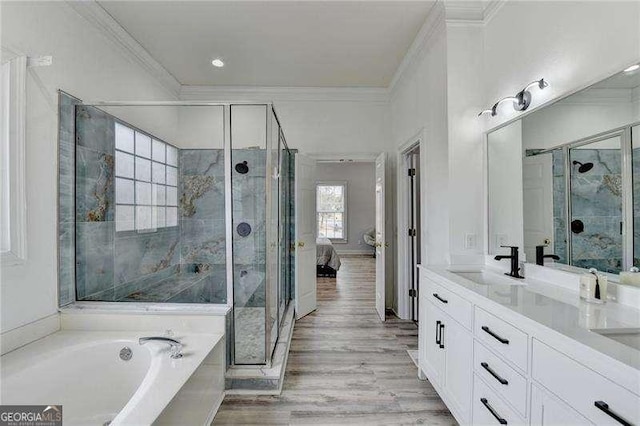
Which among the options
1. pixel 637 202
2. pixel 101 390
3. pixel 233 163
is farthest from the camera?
pixel 233 163

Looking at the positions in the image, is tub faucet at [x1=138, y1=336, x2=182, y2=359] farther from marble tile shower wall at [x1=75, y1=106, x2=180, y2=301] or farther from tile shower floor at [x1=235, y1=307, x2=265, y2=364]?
marble tile shower wall at [x1=75, y1=106, x2=180, y2=301]

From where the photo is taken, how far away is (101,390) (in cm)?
174

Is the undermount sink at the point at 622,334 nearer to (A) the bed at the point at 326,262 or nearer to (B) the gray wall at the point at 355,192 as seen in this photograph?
(A) the bed at the point at 326,262

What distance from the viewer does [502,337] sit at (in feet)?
4.31

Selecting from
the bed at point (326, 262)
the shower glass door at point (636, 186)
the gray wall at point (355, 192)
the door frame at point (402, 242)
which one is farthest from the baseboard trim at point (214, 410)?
the gray wall at point (355, 192)

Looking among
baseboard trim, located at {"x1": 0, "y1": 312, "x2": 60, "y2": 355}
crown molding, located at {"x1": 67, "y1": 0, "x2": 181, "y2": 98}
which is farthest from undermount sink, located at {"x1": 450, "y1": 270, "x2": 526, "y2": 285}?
crown molding, located at {"x1": 67, "y1": 0, "x2": 181, "y2": 98}

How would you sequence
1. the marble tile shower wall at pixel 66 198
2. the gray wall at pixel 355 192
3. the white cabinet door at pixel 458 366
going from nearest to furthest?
the white cabinet door at pixel 458 366
the marble tile shower wall at pixel 66 198
the gray wall at pixel 355 192

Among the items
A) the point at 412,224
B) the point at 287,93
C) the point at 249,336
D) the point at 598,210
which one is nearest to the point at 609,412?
the point at 598,210

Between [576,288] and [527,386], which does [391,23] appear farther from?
[527,386]

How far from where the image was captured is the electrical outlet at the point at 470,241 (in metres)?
2.35

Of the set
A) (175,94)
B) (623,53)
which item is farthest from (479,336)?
(175,94)

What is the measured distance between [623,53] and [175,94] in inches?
166

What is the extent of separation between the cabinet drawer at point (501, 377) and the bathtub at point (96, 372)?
4.94 ft

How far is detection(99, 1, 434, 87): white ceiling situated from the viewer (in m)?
2.42
